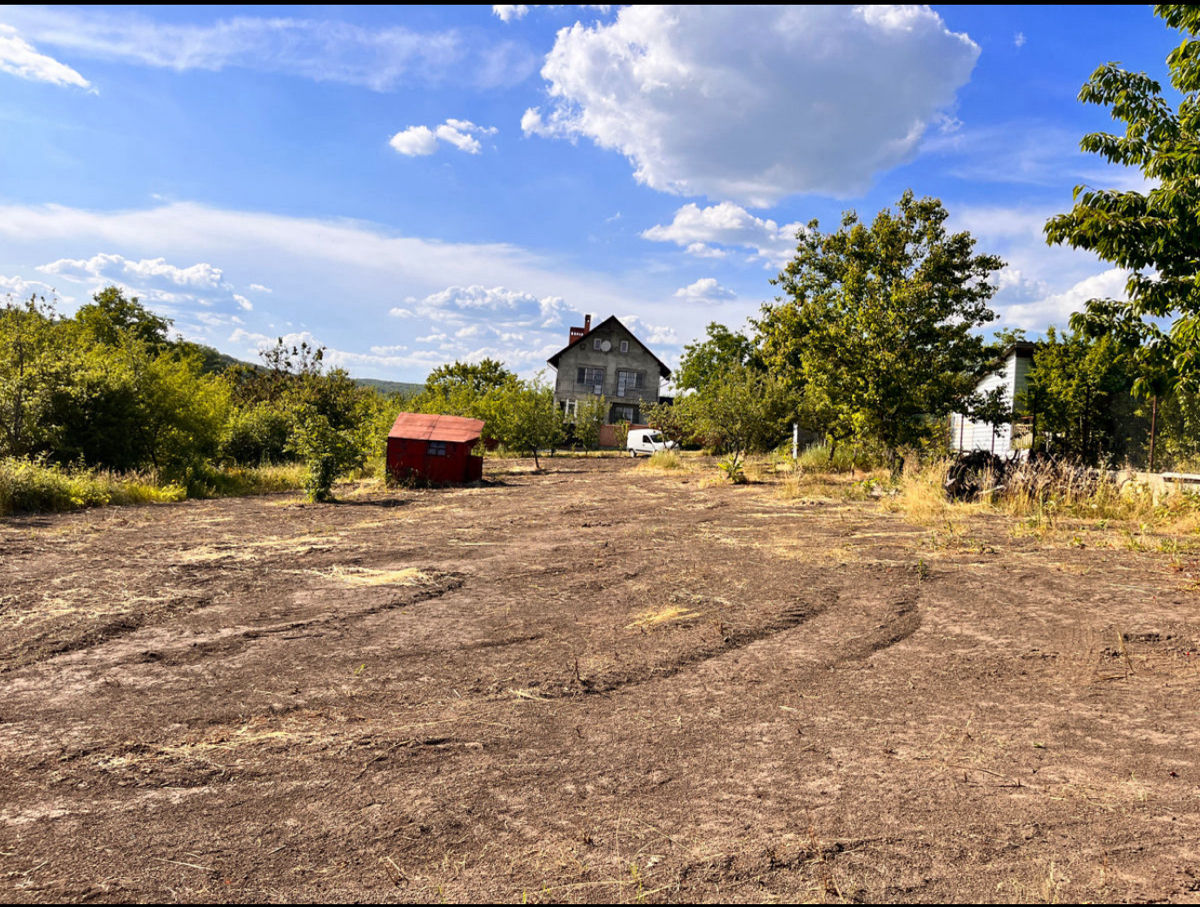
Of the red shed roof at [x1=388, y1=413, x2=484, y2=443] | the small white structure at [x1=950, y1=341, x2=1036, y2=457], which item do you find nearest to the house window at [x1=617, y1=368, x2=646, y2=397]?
the small white structure at [x1=950, y1=341, x2=1036, y2=457]

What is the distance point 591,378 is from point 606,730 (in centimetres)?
4812

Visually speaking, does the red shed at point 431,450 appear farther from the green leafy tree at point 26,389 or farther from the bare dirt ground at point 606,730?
the bare dirt ground at point 606,730

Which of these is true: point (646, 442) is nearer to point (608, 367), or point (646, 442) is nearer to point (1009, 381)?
point (608, 367)

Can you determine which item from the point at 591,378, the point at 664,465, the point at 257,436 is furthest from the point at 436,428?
the point at 591,378

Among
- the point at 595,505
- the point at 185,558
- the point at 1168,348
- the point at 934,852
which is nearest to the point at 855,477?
the point at 595,505

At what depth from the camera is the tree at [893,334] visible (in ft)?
54.7

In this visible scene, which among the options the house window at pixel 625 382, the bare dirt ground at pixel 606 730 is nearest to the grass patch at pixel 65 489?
the bare dirt ground at pixel 606 730

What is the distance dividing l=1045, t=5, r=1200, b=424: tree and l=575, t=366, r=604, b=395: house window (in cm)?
4398

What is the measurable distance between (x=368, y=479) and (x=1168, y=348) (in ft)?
64.7

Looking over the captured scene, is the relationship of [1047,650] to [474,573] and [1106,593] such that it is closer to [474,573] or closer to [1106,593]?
[1106,593]

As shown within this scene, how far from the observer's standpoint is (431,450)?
20.6 m

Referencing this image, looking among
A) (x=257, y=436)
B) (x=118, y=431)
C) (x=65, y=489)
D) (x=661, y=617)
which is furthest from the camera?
(x=257, y=436)

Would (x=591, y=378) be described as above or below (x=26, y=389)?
above

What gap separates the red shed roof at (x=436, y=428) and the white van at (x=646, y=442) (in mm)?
16100
